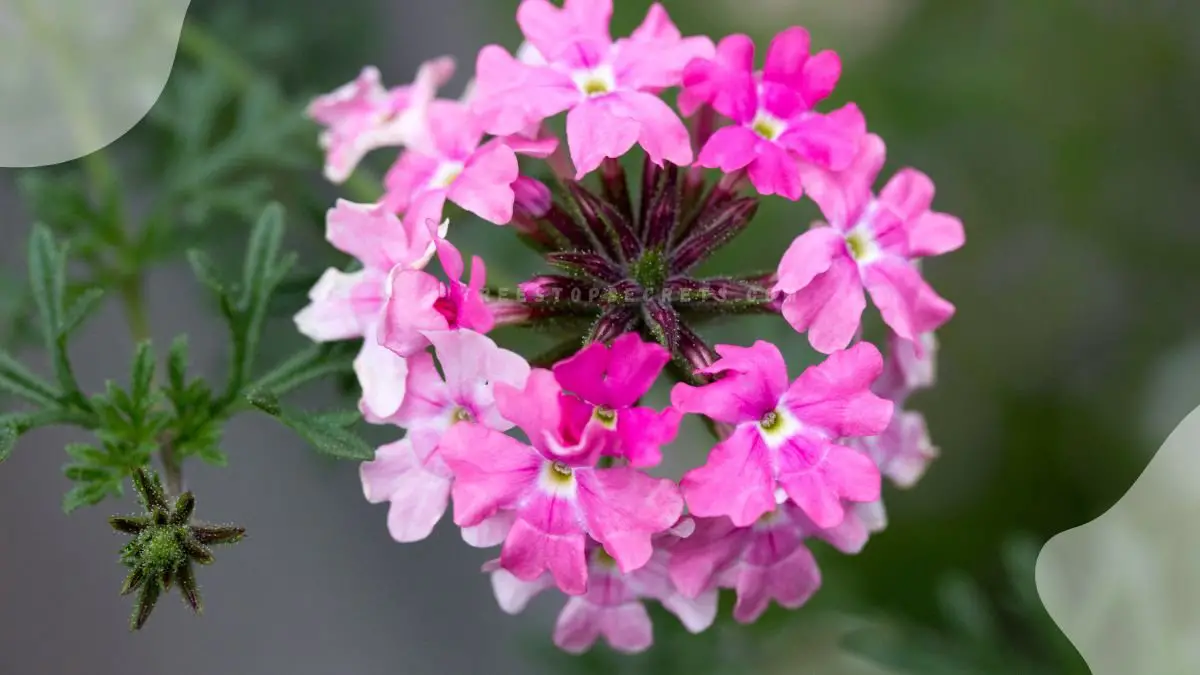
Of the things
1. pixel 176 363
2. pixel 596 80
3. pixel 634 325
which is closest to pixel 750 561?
pixel 634 325

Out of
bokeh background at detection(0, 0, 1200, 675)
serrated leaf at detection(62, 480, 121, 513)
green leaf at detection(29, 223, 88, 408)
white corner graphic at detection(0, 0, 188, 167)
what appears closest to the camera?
serrated leaf at detection(62, 480, 121, 513)

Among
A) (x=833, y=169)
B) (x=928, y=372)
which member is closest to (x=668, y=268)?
(x=833, y=169)

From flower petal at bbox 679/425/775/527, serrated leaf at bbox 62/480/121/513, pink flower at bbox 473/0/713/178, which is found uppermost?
pink flower at bbox 473/0/713/178

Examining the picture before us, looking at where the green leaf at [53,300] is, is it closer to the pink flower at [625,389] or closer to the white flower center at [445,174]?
the white flower center at [445,174]

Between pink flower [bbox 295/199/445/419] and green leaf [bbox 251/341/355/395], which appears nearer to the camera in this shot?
pink flower [bbox 295/199/445/419]

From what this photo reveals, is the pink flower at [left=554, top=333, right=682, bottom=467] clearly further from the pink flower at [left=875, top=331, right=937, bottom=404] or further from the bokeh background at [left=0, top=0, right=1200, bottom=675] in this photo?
the bokeh background at [left=0, top=0, right=1200, bottom=675]

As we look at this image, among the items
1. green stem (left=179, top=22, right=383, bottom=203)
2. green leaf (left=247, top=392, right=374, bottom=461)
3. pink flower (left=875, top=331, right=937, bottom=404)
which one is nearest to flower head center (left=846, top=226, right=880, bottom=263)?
pink flower (left=875, top=331, right=937, bottom=404)

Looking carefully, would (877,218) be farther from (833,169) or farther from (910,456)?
(910,456)
